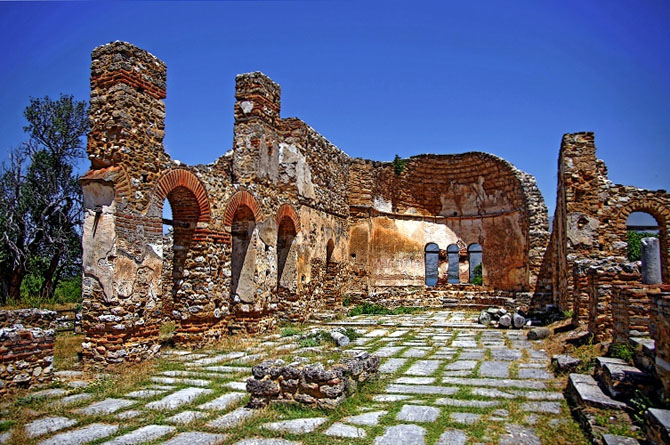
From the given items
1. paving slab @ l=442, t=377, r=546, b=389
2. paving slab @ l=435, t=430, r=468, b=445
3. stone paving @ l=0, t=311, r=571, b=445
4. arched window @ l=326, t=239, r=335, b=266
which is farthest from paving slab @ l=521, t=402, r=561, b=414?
arched window @ l=326, t=239, r=335, b=266

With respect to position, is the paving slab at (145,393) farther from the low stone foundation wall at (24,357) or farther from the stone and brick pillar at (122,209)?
the stone and brick pillar at (122,209)

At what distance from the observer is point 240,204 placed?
11.6 meters

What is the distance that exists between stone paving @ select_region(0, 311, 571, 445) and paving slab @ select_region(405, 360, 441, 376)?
2 cm

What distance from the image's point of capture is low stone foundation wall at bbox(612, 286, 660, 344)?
664 centimetres

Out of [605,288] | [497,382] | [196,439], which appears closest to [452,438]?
[196,439]

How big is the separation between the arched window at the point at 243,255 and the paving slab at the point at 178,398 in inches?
208

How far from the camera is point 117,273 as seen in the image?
27.0 ft

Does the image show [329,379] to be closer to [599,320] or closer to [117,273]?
[117,273]

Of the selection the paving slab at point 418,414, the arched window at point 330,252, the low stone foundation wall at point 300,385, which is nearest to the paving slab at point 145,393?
the low stone foundation wall at point 300,385

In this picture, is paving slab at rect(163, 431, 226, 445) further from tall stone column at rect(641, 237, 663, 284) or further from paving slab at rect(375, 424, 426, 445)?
tall stone column at rect(641, 237, 663, 284)

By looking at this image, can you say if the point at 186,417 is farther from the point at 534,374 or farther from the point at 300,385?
the point at 534,374

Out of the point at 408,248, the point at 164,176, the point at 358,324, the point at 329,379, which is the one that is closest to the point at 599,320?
the point at 329,379

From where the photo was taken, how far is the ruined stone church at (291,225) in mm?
8453

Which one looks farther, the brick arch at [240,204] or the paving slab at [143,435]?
the brick arch at [240,204]
